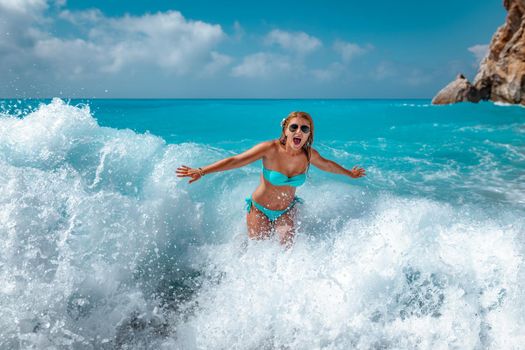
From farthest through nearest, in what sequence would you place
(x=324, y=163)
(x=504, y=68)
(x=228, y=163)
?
(x=504, y=68) < (x=324, y=163) < (x=228, y=163)

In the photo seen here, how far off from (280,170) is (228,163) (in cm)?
59

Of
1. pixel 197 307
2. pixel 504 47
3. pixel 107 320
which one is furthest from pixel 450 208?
pixel 504 47

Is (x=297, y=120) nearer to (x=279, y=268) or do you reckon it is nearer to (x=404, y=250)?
(x=279, y=268)

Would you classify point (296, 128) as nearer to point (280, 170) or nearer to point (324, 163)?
point (280, 170)

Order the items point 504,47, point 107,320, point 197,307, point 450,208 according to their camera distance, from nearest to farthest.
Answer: point 107,320 → point 197,307 → point 450,208 → point 504,47

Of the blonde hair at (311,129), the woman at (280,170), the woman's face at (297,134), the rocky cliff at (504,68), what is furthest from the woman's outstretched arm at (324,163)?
the rocky cliff at (504,68)

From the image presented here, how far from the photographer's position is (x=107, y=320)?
3.50 m

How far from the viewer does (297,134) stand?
4016 mm

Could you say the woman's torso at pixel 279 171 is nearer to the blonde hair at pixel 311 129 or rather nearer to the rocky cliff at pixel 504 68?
the blonde hair at pixel 311 129

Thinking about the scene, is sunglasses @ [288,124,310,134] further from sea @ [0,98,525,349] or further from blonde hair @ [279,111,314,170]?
sea @ [0,98,525,349]

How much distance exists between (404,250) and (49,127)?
675cm

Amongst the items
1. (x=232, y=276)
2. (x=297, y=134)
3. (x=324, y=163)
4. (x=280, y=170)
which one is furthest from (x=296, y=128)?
(x=232, y=276)

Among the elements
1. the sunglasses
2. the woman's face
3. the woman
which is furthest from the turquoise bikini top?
the sunglasses

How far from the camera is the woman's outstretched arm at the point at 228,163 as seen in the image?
12.8ft
